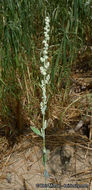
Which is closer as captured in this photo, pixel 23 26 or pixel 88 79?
pixel 23 26

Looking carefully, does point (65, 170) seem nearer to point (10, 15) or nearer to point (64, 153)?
point (64, 153)

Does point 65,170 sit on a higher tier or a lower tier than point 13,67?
lower

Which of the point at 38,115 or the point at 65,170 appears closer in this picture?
the point at 65,170

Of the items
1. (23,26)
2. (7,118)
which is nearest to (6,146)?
(7,118)

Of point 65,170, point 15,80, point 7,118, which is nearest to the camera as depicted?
point 65,170

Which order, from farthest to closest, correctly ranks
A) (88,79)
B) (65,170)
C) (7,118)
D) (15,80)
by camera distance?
(88,79), (15,80), (7,118), (65,170)

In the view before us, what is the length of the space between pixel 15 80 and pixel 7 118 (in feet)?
1.00

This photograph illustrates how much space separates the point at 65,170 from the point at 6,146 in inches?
18.3

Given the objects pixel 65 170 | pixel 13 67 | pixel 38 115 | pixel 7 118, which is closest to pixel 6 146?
pixel 7 118

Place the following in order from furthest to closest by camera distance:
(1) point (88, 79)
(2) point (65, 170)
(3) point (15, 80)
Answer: (1) point (88, 79) < (3) point (15, 80) < (2) point (65, 170)


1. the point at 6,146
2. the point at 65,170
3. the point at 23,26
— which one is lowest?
the point at 65,170

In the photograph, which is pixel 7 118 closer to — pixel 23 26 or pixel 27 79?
pixel 27 79

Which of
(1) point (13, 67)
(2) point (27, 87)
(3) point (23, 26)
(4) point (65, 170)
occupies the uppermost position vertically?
(3) point (23, 26)

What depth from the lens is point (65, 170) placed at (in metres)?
1.58
